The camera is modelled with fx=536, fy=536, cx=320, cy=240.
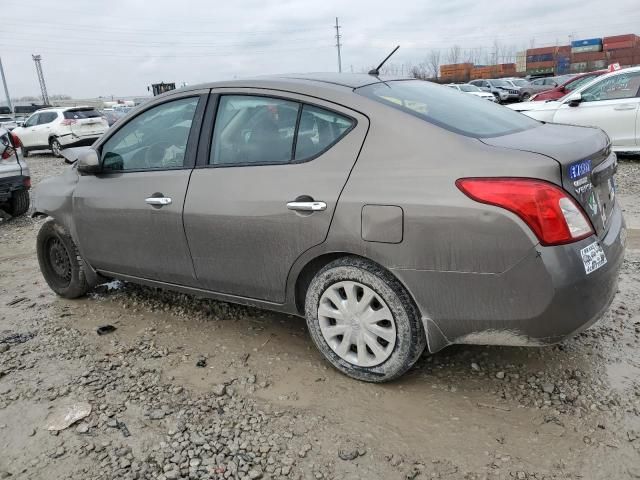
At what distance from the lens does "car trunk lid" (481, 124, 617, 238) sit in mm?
2307

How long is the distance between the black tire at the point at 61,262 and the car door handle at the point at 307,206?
2182mm

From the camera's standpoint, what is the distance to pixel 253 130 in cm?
306

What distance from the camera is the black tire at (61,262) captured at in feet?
13.6

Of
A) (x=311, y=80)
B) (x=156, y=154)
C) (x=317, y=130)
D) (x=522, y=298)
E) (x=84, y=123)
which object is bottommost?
(x=522, y=298)

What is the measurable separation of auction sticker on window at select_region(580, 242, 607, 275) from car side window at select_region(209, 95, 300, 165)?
1.50m

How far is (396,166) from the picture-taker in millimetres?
2506

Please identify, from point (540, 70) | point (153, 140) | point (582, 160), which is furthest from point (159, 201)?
point (540, 70)

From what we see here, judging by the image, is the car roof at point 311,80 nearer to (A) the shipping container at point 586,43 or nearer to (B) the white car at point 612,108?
(B) the white car at point 612,108

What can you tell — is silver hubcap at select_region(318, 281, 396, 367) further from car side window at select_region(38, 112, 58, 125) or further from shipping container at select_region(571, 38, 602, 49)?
shipping container at select_region(571, 38, 602, 49)

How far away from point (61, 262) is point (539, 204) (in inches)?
147

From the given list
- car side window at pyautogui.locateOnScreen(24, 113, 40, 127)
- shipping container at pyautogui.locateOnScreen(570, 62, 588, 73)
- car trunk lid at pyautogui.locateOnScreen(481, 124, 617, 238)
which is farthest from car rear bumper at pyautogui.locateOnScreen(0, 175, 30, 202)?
shipping container at pyautogui.locateOnScreen(570, 62, 588, 73)

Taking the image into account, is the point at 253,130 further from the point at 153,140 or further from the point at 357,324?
the point at 357,324

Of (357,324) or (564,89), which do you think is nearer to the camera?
(357,324)

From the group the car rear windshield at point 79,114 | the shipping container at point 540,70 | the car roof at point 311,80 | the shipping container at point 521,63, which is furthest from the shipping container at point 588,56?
the car roof at point 311,80
